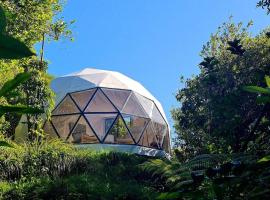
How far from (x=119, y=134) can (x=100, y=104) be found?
160cm

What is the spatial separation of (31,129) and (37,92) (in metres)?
1.36

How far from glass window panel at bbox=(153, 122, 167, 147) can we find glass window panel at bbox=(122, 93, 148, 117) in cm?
117

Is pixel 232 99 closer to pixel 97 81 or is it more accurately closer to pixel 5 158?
pixel 5 158

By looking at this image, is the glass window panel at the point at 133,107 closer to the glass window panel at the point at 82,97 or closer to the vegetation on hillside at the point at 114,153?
the glass window panel at the point at 82,97

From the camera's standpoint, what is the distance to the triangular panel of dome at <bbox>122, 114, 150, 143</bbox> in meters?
20.1

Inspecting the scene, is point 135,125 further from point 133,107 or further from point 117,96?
point 117,96

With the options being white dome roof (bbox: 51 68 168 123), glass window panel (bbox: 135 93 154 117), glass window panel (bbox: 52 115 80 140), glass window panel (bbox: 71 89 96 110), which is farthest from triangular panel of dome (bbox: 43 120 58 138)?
glass window panel (bbox: 135 93 154 117)

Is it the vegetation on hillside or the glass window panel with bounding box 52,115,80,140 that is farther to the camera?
the glass window panel with bounding box 52,115,80,140

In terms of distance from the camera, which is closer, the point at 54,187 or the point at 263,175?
the point at 263,175

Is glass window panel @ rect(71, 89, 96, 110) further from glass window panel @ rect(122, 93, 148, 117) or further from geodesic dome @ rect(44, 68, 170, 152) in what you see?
glass window panel @ rect(122, 93, 148, 117)

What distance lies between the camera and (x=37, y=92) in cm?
1678

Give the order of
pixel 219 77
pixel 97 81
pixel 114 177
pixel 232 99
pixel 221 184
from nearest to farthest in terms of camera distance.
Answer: pixel 221 184 → pixel 232 99 → pixel 114 177 → pixel 219 77 → pixel 97 81

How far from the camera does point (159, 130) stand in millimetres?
22250

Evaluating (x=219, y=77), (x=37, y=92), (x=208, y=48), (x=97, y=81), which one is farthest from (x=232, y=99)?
(x=208, y=48)
